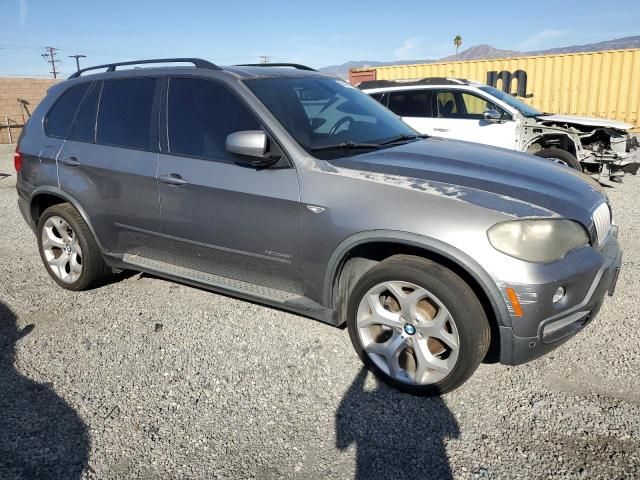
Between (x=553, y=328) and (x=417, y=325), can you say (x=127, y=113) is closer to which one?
(x=417, y=325)

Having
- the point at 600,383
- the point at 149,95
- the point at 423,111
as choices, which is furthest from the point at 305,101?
the point at 423,111

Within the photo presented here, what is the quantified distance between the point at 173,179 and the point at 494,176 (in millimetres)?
2077

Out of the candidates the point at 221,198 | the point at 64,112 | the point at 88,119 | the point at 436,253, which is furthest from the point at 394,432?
the point at 64,112

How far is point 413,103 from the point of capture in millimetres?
8758

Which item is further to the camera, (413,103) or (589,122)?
(413,103)

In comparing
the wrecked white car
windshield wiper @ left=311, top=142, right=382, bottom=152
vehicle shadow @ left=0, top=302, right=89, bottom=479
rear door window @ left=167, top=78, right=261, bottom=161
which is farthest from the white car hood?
vehicle shadow @ left=0, top=302, right=89, bottom=479

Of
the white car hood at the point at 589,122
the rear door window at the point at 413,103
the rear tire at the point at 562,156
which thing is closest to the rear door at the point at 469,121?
the rear door window at the point at 413,103

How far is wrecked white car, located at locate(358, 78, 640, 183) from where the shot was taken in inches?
323

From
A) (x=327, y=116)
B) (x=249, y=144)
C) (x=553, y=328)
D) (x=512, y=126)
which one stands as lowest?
(x=553, y=328)

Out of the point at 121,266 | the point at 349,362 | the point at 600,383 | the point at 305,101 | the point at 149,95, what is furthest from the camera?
the point at 121,266

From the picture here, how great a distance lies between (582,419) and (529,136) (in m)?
6.59

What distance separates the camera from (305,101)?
3566mm

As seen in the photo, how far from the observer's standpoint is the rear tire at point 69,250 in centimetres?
424

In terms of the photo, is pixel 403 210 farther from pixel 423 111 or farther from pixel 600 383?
pixel 423 111
